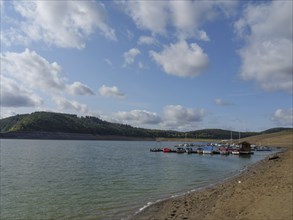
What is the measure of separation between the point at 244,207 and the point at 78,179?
82.1 feet

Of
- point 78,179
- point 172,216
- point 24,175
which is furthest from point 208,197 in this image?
point 24,175

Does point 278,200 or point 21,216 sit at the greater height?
point 278,200

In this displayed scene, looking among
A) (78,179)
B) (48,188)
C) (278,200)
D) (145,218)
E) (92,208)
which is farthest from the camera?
(78,179)

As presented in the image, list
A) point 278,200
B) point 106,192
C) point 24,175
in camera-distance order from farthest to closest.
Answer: point 24,175 → point 106,192 → point 278,200

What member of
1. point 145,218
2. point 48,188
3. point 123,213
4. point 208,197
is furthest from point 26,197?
point 208,197

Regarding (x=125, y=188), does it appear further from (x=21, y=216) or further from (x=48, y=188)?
(x=21, y=216)

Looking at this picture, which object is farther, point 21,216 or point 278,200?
point 21,216

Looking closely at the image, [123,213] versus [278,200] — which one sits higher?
[278,200]

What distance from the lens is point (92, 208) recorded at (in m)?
25.0

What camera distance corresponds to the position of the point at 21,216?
22906mm

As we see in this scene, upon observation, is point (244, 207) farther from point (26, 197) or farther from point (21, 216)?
point (26, 197)

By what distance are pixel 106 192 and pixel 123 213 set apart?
8.71 metres

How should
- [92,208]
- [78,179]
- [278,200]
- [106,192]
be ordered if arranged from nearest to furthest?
1. [278,200]
2. [92,208]
3. [106,192]
4. [78,179]

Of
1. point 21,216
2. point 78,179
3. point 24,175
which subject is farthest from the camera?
point 24,175
